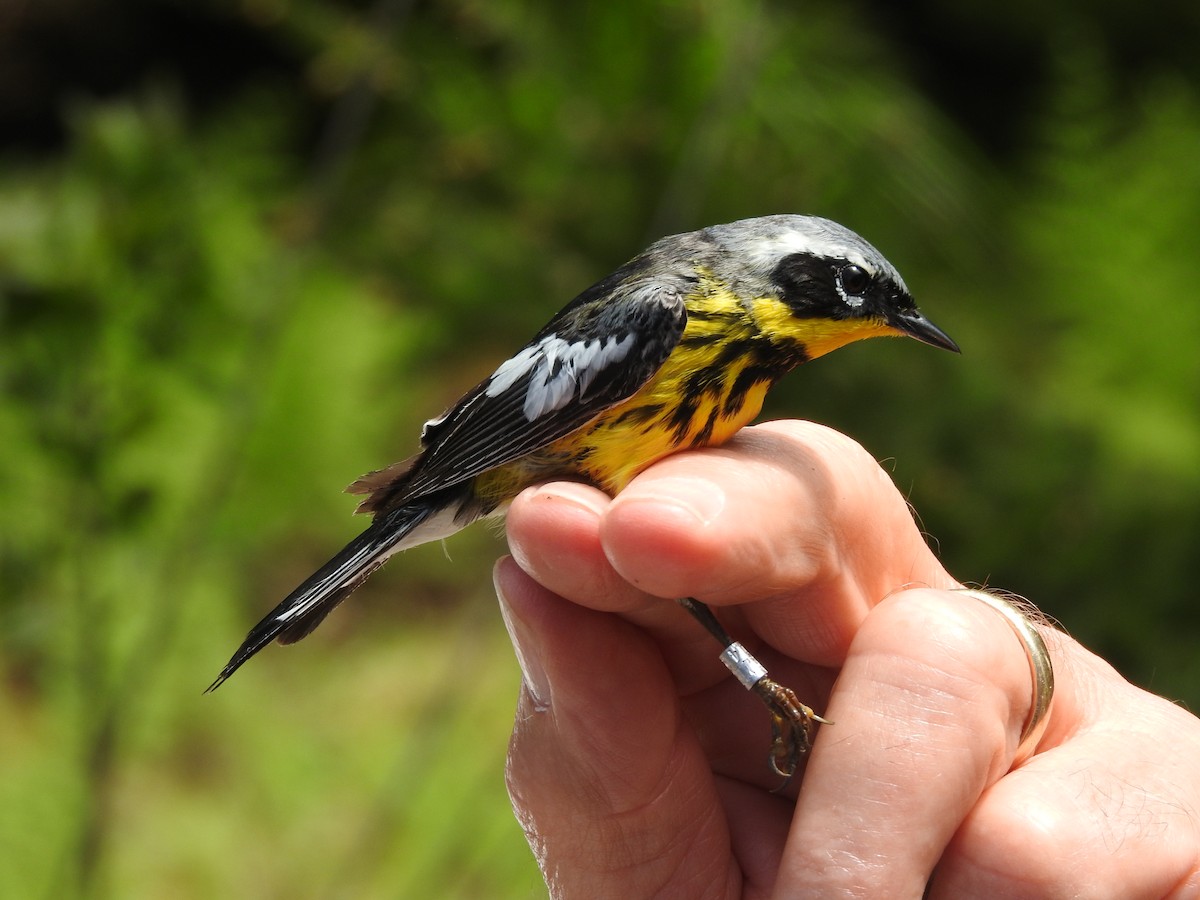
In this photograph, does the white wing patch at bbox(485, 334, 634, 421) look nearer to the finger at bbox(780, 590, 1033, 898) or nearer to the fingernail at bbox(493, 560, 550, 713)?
the fingernail at bbox(493, 560, 550, 713)

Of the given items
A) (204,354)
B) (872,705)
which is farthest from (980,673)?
(204,354)

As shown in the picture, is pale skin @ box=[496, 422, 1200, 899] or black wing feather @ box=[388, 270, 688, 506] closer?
pale skin @ box=[496, 422, 1200, 899]

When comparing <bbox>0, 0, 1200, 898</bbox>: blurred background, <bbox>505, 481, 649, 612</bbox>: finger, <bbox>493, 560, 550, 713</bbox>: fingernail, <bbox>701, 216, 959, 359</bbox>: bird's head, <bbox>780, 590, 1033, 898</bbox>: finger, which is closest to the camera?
<bbox>780, 590, 1033, 898</bbox>: finger

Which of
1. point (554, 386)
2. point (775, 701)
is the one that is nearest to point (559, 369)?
point (554, 386)

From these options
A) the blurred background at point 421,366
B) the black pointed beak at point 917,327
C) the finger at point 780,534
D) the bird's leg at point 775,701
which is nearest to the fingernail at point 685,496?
the finger at point 780,534

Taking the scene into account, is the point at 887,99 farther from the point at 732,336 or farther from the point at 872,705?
the point at 872,705

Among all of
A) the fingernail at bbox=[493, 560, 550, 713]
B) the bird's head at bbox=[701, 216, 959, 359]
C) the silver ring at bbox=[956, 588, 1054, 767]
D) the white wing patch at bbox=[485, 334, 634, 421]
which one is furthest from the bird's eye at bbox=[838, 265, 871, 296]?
the fingernail at bbox=[493, 560, 550, 713]
